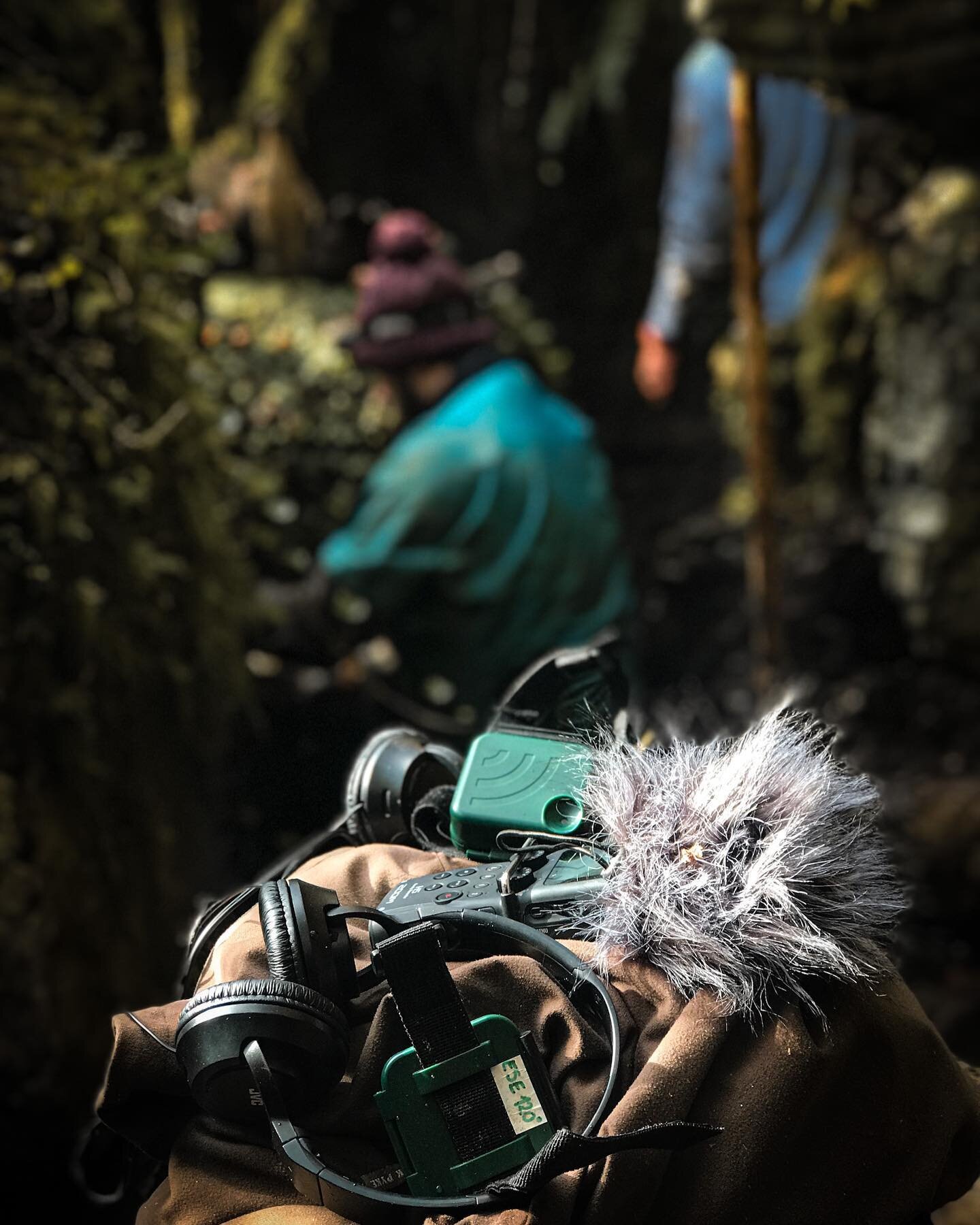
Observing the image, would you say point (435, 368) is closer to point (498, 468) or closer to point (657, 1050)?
point (498, 468)

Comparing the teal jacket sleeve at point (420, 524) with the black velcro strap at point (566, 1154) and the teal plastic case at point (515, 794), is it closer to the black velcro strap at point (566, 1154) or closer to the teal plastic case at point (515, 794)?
the teal plastic case at point (515, 794)

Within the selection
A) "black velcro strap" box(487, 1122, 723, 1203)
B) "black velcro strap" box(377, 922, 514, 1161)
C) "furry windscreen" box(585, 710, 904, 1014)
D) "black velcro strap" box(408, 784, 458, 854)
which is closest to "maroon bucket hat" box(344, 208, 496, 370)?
"black velcro strap" box(408, 784, 458, 854)

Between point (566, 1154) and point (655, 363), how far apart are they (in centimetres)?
428

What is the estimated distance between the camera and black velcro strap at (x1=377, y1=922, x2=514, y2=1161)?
809 mm

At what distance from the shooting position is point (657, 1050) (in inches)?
32.3

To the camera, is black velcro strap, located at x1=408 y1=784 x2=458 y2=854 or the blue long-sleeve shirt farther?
the blue long-sleeve shirt

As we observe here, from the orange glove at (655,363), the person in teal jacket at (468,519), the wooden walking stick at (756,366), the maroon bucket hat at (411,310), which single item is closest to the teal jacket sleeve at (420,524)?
the person in teal jacket at (468,519)

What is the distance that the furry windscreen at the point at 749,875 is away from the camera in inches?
33.1

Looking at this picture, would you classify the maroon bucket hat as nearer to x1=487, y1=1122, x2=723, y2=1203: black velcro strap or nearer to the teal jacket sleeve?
the teal jacket sleeve

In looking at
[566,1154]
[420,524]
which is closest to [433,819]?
[566,1154]

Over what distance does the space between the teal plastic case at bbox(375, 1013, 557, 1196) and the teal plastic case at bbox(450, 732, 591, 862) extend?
0.20 metres

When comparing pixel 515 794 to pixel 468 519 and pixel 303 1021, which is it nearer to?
pixel 303 1021

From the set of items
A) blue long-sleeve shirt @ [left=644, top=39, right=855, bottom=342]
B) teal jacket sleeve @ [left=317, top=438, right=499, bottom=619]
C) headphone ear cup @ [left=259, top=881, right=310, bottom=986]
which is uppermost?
blue long-sleeve shirt @ [left=644, top=39, right=855, bottom=342]

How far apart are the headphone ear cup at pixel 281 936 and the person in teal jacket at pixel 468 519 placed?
212 cm
